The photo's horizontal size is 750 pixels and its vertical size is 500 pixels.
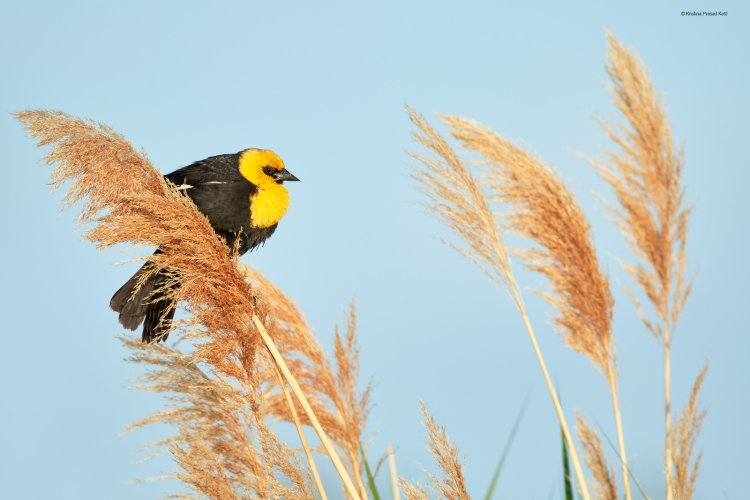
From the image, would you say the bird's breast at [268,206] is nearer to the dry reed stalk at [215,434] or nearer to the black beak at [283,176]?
the black beak at [283,176]

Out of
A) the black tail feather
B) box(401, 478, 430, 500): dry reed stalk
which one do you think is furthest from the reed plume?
the black tail feather

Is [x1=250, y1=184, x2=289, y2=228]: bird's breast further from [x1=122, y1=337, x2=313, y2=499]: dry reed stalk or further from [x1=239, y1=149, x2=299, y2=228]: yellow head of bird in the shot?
[x1=122, y1=337, x2=313, y2=499]: dry reed stalk

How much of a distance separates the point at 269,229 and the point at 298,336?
0.91 metres

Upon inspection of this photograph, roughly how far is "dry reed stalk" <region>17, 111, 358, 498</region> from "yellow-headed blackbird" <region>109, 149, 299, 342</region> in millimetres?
905

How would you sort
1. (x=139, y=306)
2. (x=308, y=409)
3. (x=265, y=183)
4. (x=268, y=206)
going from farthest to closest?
(x=265, y=183), (x=268, y=206), (x=139, y=306), (x=308, y=409)

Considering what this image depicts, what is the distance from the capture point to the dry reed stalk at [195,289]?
2.43 m

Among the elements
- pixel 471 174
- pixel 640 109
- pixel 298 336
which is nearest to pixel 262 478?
pixel 298 336

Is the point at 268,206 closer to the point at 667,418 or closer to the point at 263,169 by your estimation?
the point at 263,169

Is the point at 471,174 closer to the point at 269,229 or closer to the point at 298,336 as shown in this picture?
the point at 298,336

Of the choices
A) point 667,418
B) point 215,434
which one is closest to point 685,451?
point 667,418

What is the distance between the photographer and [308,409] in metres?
2.23

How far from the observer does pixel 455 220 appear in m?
2.90

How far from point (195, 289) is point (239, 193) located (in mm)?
1465

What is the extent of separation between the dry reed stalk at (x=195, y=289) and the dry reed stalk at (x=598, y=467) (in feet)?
3.25
